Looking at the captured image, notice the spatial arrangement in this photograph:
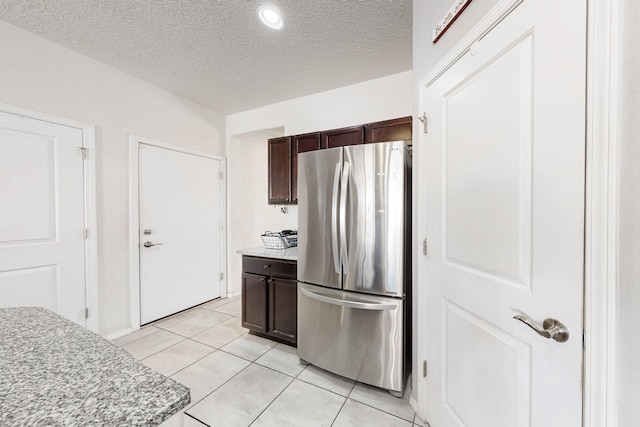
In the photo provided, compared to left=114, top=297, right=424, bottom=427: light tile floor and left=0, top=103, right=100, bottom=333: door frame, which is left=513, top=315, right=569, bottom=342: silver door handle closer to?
left=114, top=297, right=424, bottom=427: light tile floor

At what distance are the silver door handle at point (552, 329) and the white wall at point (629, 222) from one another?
0.37ft

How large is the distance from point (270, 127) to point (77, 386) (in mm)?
3215

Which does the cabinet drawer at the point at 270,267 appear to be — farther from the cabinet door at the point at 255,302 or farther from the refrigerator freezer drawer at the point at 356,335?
the refrigerator freezer drawer at the point at 356,335

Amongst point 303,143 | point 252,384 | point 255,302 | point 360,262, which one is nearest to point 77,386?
point 360,262

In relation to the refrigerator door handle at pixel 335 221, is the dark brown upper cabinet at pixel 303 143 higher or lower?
higher

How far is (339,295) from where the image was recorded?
1839mm

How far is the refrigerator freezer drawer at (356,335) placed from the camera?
1.67 m

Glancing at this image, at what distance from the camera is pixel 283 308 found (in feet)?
7.54

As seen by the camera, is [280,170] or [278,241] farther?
[280,170]

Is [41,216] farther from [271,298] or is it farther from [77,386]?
[77,386]

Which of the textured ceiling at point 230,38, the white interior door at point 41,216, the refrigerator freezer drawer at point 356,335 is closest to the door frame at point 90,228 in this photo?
the white interior door at point 41,216

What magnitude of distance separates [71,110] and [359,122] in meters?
2.71

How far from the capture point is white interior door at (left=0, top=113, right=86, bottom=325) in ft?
6.22

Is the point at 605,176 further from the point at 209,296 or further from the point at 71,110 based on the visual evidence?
the point at 209,296
